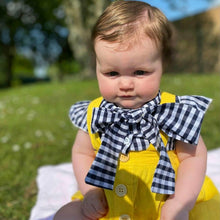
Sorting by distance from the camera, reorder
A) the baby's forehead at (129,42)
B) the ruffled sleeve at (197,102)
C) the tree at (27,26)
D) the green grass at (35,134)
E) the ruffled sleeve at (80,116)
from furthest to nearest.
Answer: the tree at (27,26) < the green grass at (35,134) < the ruffled sleeve at (80,116) < the ruffled sleeve at (197,102) < the baby's forehead at (129,42)

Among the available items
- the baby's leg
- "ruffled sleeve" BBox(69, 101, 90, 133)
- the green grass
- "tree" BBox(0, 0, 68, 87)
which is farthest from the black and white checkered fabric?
"tree" BBox(0, 0, 68, 87)

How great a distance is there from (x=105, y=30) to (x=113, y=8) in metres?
0.17

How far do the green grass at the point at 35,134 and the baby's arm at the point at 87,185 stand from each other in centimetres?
94

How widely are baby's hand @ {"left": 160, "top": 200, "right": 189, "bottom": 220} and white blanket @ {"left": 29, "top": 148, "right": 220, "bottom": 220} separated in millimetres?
1087

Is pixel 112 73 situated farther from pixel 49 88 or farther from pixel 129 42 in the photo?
pixel 49 88

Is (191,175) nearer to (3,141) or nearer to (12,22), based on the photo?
(3,141)

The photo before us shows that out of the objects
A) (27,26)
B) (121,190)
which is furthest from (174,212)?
(27,26)

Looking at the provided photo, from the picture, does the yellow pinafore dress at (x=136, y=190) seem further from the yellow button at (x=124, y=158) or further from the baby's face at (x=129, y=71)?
the baby's face at (x=129, y=71)

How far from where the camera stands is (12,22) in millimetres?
24609

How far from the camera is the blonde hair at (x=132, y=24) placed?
60.8 inches

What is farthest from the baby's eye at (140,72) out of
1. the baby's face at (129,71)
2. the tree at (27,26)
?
the tree at (27,26)

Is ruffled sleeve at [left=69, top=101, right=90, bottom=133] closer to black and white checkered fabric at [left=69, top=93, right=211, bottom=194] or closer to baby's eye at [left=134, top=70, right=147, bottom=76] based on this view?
black and white checkered fabric at [left=69, top=93, right=211, bottom=194]

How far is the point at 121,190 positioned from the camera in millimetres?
1708

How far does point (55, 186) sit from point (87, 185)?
1203mm
